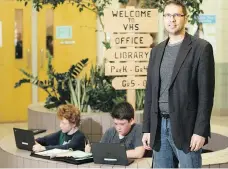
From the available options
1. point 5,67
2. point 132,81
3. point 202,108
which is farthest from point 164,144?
point 5,67

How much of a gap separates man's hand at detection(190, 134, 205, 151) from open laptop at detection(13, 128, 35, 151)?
1.97 m

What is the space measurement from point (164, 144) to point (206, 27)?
261 inches

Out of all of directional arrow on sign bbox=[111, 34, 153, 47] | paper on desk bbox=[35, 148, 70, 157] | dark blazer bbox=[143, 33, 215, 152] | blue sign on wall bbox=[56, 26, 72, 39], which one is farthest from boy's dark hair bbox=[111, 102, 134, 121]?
blue sign on wall bbox=[56, 26, 72, 39]

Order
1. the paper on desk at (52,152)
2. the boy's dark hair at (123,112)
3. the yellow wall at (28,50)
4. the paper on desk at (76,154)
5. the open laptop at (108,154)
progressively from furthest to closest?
the yellow wall at (28,50) → the boy's dark hair at (123,112) → the paper on desk at (52,152) → the paper on desk at (76,154) → the open laptop at (108,154)

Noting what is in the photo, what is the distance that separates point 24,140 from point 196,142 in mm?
2078

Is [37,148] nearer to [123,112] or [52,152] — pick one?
[52,152]

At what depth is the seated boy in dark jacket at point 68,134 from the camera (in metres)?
4.32

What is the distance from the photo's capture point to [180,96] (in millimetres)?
2568

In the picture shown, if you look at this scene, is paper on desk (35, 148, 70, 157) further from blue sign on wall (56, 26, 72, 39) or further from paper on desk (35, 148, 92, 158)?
blue sign on wall (56, 26, 72, 39)

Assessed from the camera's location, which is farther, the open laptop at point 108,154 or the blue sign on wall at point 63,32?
the blue sign on wall at point 63,32

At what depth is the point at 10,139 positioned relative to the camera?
187 inches

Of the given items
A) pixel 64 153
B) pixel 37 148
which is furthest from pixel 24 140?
pixel 64 153

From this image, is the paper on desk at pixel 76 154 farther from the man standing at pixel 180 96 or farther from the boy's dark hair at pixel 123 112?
the man standing at pixel 180 96

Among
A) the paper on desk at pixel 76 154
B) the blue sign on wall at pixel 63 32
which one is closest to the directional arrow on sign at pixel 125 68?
the paper on desk at pixel 76 154
